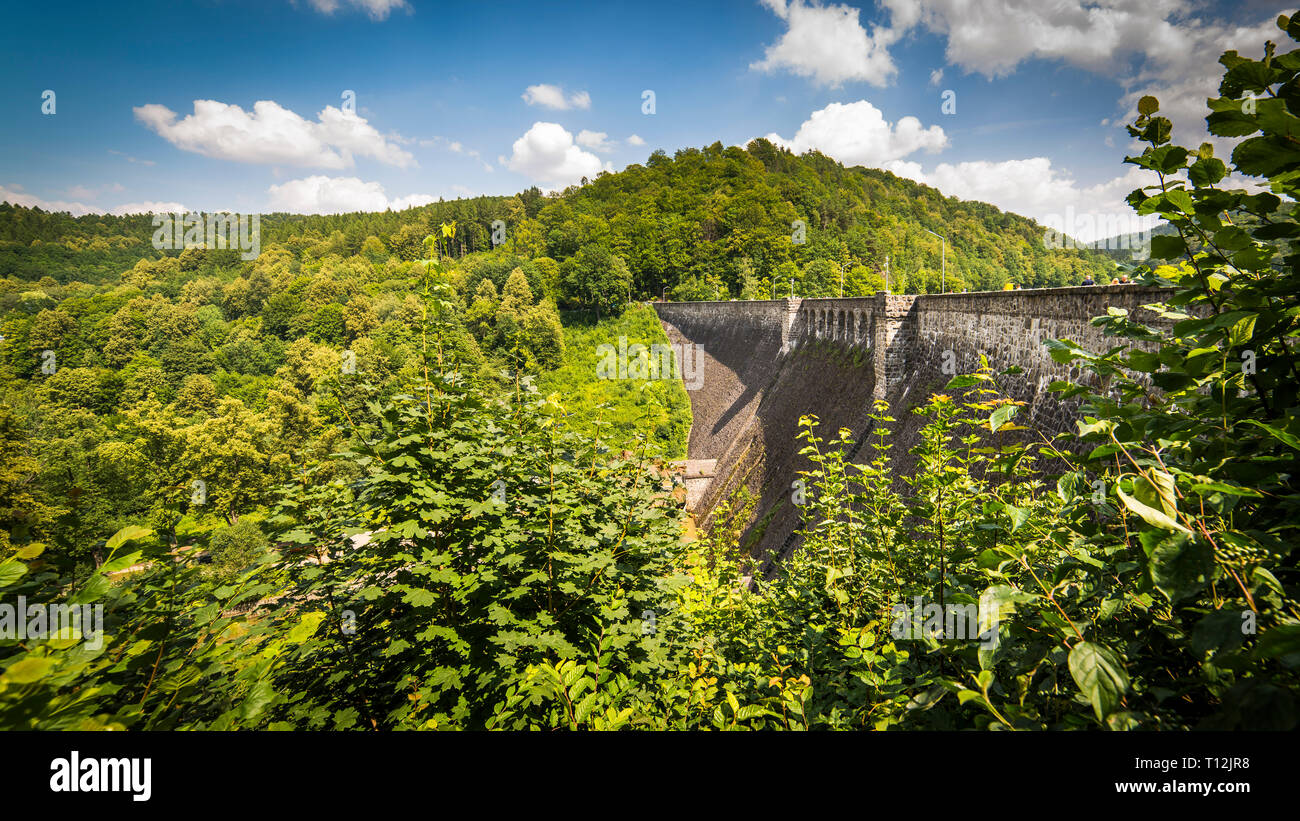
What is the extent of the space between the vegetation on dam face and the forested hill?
65902 millimetres

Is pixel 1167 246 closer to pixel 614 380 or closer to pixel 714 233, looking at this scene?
pixel 614 380

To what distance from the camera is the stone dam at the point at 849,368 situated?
1105 cm

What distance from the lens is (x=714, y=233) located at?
287ft

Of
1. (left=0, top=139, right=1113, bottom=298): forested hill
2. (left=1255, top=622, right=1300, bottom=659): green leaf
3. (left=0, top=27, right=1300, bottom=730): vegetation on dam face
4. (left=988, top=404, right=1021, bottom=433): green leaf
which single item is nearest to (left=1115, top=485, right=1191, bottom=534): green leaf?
(left=0, top=27, right=1300, bottom=730): vegetation on dam face

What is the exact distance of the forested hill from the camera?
82250 millimetres

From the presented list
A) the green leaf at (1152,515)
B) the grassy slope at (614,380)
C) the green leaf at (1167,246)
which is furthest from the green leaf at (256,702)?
the grassy slope at (614,380)

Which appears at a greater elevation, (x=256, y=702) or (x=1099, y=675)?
(x=1099, y=675)

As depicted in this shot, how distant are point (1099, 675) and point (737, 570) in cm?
661

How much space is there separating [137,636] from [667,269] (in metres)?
88.2

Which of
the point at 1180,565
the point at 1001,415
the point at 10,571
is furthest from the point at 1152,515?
the point at 10,571

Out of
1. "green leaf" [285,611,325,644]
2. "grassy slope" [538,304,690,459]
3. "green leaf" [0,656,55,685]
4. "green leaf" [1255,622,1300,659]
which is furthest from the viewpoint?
"grassy slope" [538,304,690,459]

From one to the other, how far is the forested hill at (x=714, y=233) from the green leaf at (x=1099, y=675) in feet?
224

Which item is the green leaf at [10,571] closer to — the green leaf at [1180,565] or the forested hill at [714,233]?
the green leaf at [1180,565]

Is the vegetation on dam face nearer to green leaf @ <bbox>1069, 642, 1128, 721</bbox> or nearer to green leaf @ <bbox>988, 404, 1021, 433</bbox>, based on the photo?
green leaf @ <bbox>1069, 642, 1128, 721</bbox>
